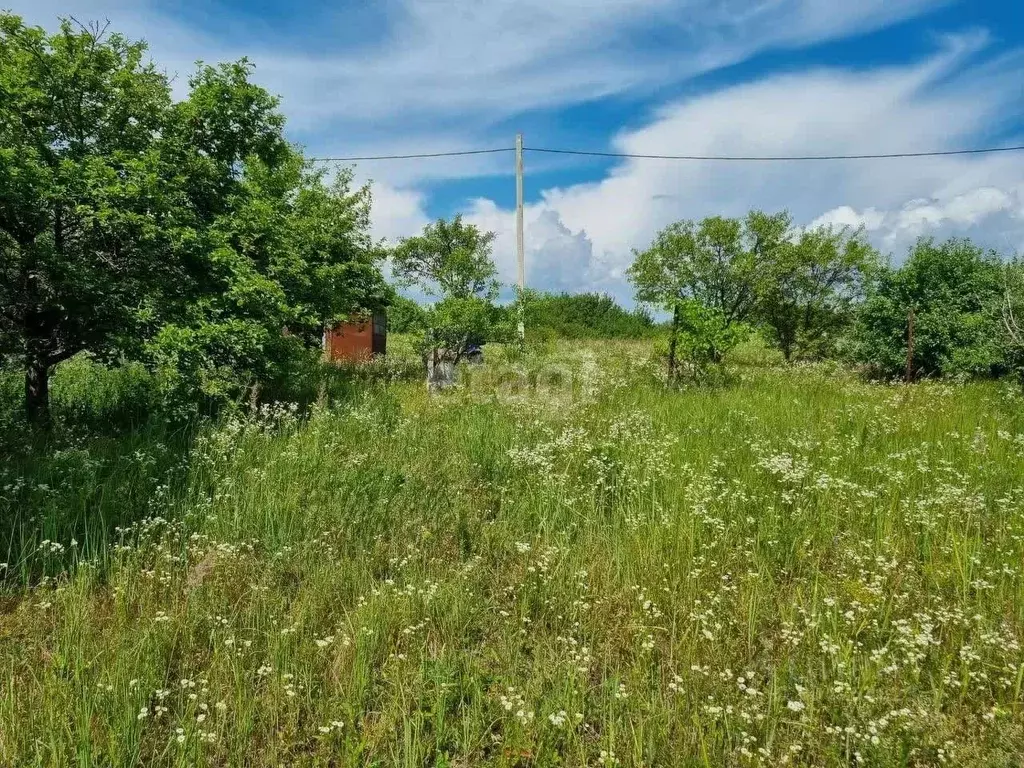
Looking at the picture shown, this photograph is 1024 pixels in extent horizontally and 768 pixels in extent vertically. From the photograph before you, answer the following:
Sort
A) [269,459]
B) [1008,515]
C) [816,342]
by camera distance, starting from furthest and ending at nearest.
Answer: [816,342], [269,459], [1008,515]

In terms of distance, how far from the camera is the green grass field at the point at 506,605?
2.41 m

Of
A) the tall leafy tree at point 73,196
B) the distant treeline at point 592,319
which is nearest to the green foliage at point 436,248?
the tall leafy tree at point 73,196

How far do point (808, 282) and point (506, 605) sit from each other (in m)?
20.4

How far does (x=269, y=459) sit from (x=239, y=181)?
4106 mm

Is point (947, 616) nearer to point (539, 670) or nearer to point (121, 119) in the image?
point (539, 670)

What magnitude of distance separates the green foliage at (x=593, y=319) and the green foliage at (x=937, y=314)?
2049 centimetres

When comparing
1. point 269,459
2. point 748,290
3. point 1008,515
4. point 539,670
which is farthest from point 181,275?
point 748,290

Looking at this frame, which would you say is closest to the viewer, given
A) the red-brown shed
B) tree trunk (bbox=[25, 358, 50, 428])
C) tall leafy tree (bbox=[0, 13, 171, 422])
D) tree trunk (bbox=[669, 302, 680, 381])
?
tall leafy tree (bbox=[0, 13, 171, 422])

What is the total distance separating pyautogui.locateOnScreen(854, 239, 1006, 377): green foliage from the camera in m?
12.5

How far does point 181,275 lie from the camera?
22.2 ft

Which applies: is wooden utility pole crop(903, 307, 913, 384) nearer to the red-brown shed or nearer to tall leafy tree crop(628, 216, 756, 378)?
tall leafy tree crop(628, 216, 756, 378)

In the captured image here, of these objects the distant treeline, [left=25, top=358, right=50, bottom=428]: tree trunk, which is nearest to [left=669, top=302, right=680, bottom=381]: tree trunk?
[left=25, top=358, right=50, bottom=428]: tree trunk

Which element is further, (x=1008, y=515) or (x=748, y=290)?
(x=748, y=290)

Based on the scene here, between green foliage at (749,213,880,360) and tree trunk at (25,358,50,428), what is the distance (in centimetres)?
1973
